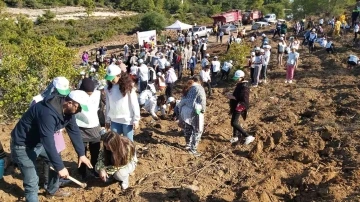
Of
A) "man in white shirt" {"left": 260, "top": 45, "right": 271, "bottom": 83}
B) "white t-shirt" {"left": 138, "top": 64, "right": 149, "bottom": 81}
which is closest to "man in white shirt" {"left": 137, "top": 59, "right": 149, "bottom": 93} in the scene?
"white t-shirt" {"left": 138, "top": 64, "right": 149, "bottom": 81}

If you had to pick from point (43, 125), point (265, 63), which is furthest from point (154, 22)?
point (43, 125)

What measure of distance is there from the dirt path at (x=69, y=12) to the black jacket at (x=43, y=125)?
49265 millimetres

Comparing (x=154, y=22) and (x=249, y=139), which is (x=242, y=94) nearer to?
(x=249, y=139)

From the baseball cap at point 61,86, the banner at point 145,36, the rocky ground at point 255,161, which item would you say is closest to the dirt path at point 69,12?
the banner at point 145,36

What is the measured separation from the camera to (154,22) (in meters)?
40.8

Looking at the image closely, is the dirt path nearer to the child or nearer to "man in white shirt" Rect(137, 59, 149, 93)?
"man in white shirt" Rect(137, 59, 149, 93)

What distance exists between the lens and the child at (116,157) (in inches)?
176

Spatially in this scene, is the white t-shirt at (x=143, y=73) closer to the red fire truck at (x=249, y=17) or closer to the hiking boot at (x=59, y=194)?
the hiking boot at (x=59, y=194)

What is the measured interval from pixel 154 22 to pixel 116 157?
123 ft

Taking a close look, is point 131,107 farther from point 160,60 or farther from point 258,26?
point 258,26

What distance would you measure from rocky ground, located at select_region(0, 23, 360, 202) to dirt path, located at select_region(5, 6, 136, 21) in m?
46.2

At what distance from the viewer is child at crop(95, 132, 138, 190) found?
447 centimetres

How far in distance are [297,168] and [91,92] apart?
3.29 m

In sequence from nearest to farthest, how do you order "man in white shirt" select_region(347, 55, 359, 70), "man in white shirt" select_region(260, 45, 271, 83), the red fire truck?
"man in white shirt" select_region(260, 45, 271, 83), "man in white shirt" select_region(347, 55, 359, 70), the red fire truck
